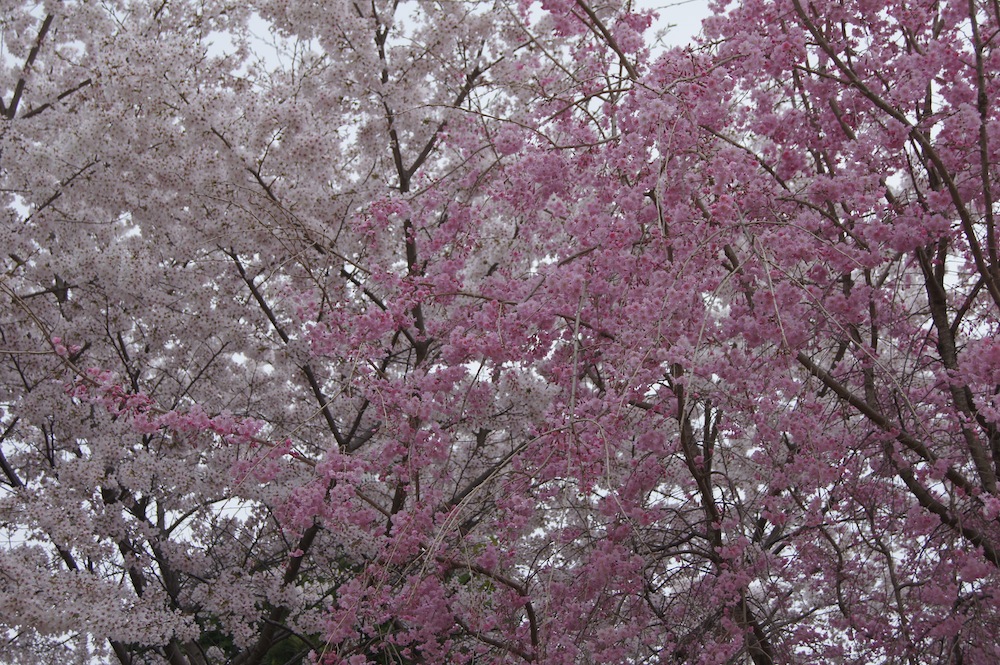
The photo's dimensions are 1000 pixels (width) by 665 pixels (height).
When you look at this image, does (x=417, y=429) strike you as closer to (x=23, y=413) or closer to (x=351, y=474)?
(x=351, y=474)

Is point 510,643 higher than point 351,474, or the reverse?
point 351,474

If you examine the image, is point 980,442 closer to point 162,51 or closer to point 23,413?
point 162,51

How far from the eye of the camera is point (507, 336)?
158 inches

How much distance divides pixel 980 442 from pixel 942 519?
38 centimetres

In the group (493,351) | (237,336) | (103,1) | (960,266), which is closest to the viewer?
(493,351)

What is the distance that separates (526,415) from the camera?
5.66m

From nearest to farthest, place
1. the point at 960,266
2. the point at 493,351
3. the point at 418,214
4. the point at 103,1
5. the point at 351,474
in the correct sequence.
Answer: the point at 351,474
the point at 493,351
the point at 960,266
the point at 418,214
the point at 103,1

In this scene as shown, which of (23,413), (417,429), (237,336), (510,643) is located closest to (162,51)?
(237,336)

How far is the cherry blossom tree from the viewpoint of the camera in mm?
3645

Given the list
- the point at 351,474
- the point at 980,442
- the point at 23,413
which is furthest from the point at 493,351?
the point at 23,413

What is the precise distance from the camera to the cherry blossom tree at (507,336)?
3645mm

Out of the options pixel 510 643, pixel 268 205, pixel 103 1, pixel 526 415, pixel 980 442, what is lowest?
pixel 510 643

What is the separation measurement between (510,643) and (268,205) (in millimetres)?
3112

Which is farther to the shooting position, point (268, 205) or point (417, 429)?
point (268, 205)
